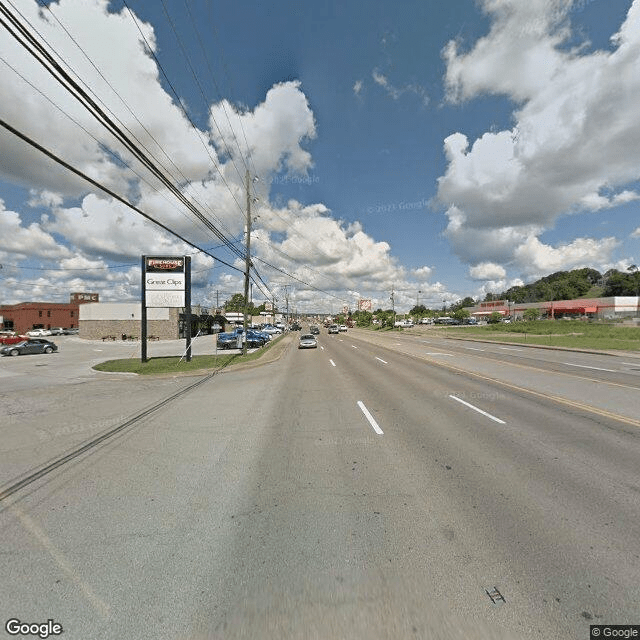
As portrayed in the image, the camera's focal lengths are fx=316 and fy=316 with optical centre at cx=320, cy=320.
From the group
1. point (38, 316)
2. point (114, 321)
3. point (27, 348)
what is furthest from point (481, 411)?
point (38, 316)

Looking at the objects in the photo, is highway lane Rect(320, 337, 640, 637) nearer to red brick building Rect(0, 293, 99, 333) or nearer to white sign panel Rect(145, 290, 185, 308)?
white sign panel Rect(145, 290, 185, 308)

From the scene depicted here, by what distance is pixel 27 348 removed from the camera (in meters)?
26.3

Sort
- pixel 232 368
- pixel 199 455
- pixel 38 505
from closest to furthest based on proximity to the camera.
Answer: pixel 38 505 → pixel 199 455 → pixel 232 368

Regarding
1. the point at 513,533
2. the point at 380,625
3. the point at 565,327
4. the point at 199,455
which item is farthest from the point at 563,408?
the point at 565,327

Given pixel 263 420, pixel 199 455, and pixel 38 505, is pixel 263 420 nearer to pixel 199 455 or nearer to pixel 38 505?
pixel 199 455

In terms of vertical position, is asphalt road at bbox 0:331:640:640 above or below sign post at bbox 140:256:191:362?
below

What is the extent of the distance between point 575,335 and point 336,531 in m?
44.2

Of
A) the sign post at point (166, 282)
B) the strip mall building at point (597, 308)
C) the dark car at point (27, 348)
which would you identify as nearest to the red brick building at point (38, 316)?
the dark car at point (27, 348)

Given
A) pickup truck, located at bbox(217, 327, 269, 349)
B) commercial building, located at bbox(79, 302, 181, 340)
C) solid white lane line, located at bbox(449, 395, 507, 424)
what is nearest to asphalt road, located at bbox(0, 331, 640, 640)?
solid white lane line, located at bbox(449, 395, 507, 424)

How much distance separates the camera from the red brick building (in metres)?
66.2

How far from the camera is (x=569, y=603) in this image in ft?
8.03

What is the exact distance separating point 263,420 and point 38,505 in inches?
156

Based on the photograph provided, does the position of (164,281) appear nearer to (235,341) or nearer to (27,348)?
(235,341)

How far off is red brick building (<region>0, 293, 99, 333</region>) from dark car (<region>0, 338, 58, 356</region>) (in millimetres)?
45633
